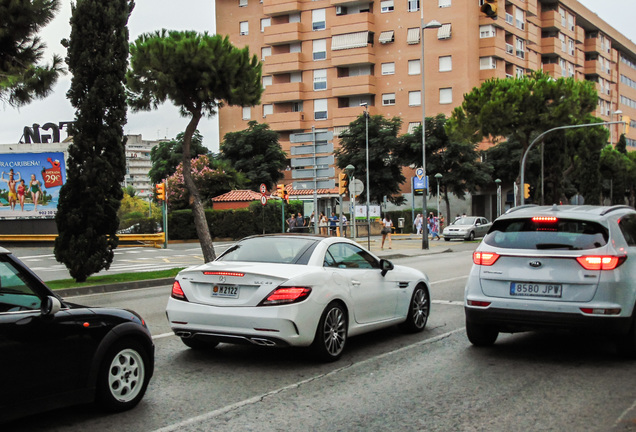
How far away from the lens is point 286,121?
7138 centimetres

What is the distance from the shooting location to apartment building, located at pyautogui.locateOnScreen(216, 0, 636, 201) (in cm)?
6475

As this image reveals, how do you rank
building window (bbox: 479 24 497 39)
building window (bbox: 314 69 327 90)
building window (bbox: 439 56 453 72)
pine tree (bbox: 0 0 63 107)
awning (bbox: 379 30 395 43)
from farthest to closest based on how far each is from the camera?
building window (bbox: 314 69 327 90) → awning (bbox: 379 30 395 43) → building window (bbox: 479 24 497 39) → building window (bbox: 439 56 453 72) → pine tree (bbox: 0 0 63 107)

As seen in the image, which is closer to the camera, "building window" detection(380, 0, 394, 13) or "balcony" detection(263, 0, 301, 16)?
"building window" detection(380, 0, 394, 13)

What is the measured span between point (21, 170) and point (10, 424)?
35231mm

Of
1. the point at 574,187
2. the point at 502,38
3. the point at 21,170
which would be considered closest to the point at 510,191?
the point at 574,187

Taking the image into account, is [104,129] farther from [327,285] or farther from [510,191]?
[510,191]

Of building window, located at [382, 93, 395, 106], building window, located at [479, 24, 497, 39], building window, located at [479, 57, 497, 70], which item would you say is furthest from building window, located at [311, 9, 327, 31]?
building window, located at [479, 57, 497, 70]

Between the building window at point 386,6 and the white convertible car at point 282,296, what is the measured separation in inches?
2493

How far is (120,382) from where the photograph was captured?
5.24 metres

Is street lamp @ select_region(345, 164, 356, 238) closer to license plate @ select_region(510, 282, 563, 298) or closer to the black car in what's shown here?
license plate @ select_region(510, 282, 563, 298)

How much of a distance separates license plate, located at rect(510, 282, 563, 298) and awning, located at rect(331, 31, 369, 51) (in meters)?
63.1

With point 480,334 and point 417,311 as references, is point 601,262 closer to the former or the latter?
point 480,334

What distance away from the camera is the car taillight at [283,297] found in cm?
662

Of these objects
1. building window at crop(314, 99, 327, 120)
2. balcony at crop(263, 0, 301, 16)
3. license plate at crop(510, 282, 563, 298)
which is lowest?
license plate at crop(510, 282, 563, 298)
